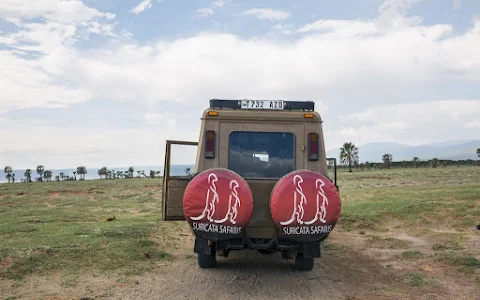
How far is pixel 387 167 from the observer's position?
98.3 meters

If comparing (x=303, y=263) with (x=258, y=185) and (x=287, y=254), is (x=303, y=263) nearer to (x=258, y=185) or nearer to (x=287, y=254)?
(x=287, y=254)

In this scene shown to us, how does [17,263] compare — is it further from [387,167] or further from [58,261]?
[387,167]

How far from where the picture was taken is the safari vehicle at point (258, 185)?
7.82 m

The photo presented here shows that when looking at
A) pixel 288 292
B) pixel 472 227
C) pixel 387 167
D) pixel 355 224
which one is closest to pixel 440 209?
pixel 472 227

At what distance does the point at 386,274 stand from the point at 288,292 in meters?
2.65

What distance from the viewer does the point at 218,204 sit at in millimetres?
7777

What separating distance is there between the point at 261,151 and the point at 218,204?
2.01 m

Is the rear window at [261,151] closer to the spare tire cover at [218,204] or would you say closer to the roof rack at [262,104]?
the roof rack at [262,104]

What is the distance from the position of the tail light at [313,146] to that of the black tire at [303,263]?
207 cm

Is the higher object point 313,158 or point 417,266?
point 313,158

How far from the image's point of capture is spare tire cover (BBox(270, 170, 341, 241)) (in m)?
7.80

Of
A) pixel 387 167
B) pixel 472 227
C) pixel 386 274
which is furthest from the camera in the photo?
pixel 387 167

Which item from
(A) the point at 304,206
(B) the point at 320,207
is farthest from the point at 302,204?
(B) the point at 320,207

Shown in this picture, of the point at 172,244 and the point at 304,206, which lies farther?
the point at 172,244
